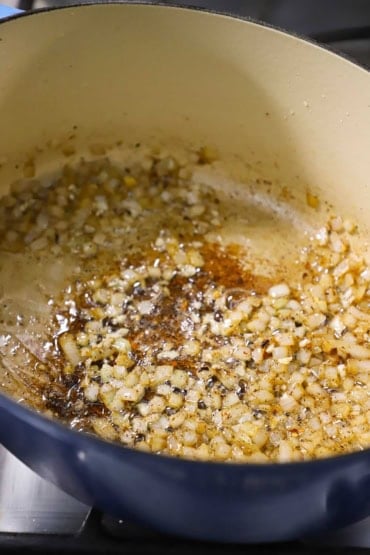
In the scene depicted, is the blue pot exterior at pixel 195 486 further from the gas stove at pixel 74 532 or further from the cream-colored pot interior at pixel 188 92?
the cream-colored pot interior at pixel 188 92

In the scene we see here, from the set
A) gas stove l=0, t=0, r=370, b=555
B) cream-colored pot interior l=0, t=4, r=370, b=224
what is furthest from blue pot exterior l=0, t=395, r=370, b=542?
cream-colored pot interior l=0, t=4, r=370, b=224

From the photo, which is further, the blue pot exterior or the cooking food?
the cooking food

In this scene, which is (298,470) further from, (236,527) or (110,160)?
(110,160)

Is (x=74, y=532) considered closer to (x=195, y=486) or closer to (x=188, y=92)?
(x=195, y=486)

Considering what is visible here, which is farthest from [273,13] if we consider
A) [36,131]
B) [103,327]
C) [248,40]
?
[103,327]

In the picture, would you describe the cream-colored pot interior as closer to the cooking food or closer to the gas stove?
the cooking food

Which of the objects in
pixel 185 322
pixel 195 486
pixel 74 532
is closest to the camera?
pixel 195 486

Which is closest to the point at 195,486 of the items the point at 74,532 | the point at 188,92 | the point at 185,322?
the point at 74,532

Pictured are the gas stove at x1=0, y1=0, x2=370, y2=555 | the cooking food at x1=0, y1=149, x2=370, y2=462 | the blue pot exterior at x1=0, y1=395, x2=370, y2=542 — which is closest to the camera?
the blue pot exterior at x1=0, y1=395, x2=370, y2=542
